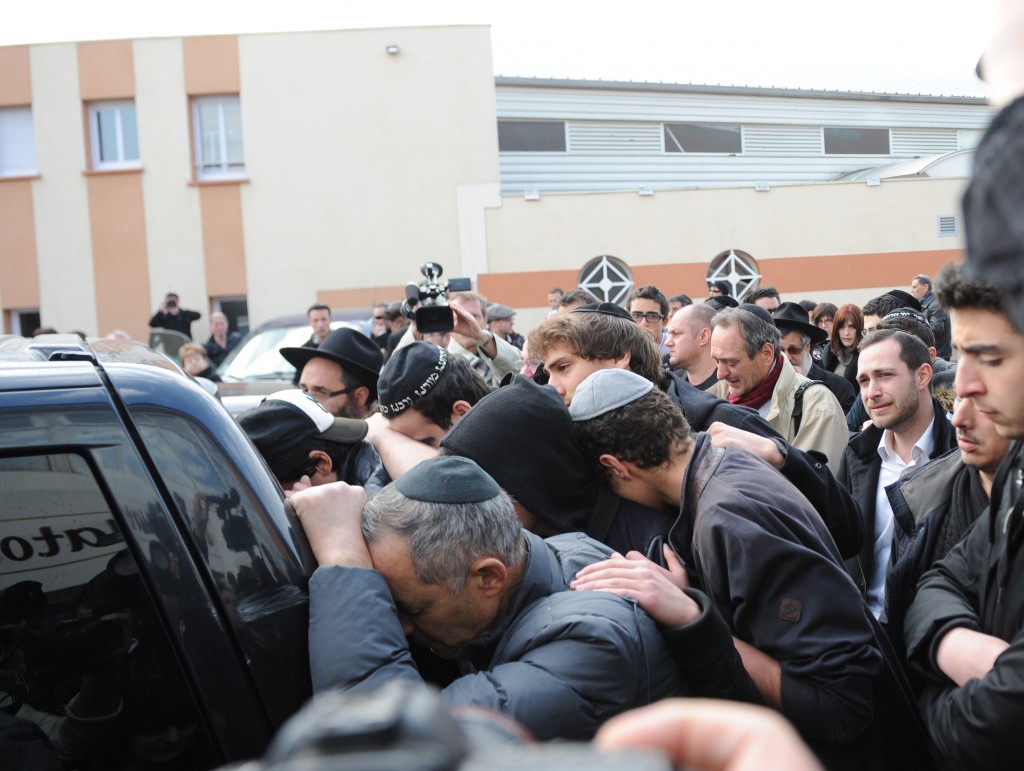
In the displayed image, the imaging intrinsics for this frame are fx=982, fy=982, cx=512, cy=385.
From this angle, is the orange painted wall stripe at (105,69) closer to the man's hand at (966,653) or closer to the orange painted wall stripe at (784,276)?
the orange painted wall stripe at (784,276)

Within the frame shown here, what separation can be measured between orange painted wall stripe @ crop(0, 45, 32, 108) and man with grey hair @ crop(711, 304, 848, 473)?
18.5 metres

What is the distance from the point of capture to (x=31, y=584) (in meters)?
1.58

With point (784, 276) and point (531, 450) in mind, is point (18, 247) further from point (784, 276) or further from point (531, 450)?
point (531, 450)

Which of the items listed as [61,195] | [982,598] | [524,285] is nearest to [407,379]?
[982,598]

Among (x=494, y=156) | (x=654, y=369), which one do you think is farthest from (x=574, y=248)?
(x=654, y=369)

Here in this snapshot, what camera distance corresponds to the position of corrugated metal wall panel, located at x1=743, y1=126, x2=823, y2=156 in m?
26.8

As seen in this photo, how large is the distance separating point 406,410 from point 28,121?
19.1 m

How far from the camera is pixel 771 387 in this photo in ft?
16.6

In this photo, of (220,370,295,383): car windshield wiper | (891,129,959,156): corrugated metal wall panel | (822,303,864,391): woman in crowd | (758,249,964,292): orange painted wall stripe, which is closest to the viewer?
(822,303,864,391): woman in crowd

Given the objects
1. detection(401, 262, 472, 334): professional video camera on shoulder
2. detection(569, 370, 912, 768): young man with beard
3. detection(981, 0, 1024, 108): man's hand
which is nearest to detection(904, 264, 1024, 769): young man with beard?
detection(569, 370, 912, 768): young man with beard

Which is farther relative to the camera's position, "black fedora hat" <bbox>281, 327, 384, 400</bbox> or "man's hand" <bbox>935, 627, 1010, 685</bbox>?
"black fedora hat" <bbox>281, 327, 384, 400</bbox>

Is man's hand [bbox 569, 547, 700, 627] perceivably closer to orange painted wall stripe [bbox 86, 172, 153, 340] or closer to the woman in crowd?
the woman in crowd

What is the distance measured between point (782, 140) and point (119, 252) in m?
17.7

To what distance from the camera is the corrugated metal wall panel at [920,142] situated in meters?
28.7
